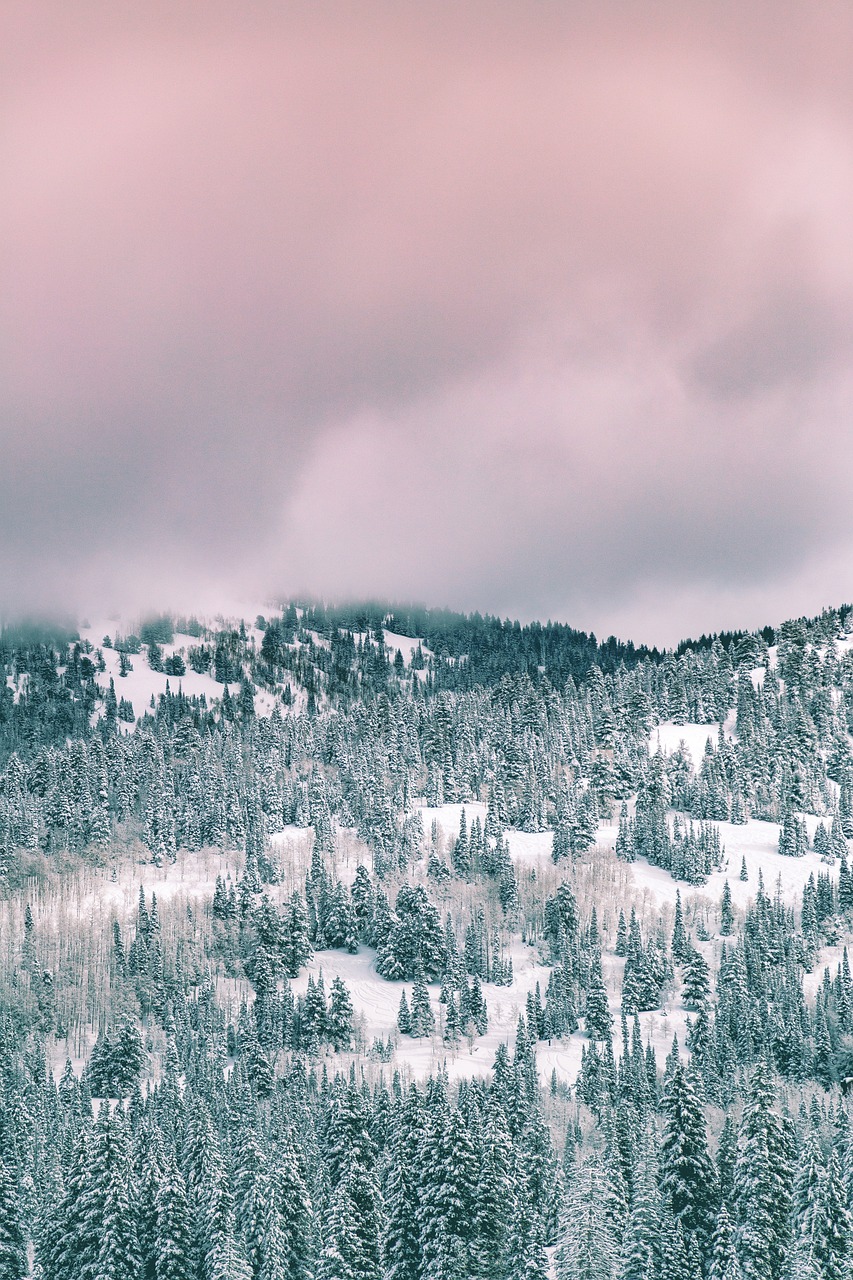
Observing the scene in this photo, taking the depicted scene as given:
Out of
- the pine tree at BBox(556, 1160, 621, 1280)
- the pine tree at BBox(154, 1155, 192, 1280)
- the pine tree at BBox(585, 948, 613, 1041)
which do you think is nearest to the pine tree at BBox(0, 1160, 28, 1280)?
the pine tree at BBox(154, 1155, 192, 1280)

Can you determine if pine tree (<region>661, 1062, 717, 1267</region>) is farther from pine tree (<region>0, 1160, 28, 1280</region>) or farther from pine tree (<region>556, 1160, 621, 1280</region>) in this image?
pine tree (<region>0, 1160, 28, 1280</region>)

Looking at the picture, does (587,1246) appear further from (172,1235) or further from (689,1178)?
(172,1235)

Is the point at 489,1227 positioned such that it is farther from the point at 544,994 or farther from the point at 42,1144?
the point at 544,994

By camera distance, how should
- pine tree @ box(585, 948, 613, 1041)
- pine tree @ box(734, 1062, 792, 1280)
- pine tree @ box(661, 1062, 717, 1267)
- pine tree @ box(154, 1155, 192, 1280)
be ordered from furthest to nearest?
pine tree @ box(585, 948, 613, 1041) < pine tree @ box(154, 1155, 192, 1280) < pine tree @ box(661, 1062, 717, 1267) < pine tree @ box(734, 1062, 792, 1280)

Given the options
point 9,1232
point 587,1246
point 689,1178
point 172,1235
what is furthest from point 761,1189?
point 9,1232

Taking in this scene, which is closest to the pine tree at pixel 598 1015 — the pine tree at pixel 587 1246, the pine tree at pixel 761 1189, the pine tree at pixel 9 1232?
the pine tree at pixel 761 1189

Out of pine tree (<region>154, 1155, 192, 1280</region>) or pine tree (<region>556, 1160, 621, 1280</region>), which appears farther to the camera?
pine tree (<region>154, 1155, 192, 1280</region>)

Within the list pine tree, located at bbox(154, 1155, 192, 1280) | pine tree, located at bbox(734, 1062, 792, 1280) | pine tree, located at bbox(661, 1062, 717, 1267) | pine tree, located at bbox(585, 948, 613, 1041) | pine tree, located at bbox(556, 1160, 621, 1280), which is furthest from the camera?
pine tree, located at bbox(585, 948, 613, 1041)

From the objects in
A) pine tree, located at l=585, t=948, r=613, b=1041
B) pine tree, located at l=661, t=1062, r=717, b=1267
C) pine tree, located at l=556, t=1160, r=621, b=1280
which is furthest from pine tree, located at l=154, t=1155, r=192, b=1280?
pine tree, located at l=585, t=948, r=613, b=1041

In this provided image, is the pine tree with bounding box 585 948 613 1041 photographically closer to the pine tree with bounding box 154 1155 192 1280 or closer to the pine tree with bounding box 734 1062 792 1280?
the pine tree with bounding box 734 1062 792 1280

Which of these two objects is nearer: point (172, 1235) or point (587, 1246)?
point (587, 1246)

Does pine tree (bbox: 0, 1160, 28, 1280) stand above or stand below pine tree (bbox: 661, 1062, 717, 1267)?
below

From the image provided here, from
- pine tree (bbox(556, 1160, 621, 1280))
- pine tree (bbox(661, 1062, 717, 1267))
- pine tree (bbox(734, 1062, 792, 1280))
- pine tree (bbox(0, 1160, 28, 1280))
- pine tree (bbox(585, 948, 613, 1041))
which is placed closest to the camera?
pine tree (bbox(556, 1160, 621, 1280))

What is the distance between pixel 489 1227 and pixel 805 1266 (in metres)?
18.3
